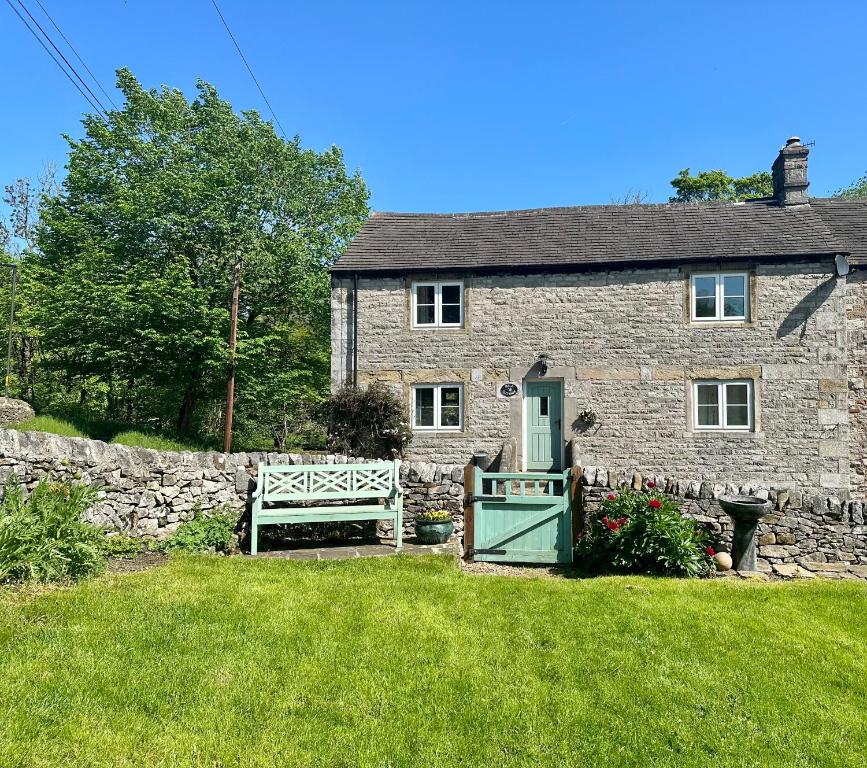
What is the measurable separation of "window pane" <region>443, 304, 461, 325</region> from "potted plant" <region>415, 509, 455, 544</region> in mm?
7500

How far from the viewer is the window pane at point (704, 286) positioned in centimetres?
1485

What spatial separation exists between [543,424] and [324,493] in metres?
7.85

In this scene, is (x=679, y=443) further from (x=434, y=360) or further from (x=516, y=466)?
(x=434, y=360)

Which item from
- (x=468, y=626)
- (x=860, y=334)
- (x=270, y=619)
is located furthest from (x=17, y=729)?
(x=860, y=334)

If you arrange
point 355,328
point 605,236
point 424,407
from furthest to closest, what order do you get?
point 605,236 → point 355,328 → point 424,407

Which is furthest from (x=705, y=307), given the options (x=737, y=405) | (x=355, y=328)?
(x=355, y=328)

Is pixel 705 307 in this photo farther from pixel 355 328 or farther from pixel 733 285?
pixel 355 328

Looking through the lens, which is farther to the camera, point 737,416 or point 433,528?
point 737,416

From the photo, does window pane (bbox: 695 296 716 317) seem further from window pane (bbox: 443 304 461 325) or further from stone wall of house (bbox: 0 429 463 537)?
A: stone wall of house (bbox: 0 429 463 537)

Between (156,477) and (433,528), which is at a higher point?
(156,477)

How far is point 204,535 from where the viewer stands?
8359 millimetres

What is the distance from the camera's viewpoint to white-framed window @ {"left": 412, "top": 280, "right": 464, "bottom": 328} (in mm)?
15672

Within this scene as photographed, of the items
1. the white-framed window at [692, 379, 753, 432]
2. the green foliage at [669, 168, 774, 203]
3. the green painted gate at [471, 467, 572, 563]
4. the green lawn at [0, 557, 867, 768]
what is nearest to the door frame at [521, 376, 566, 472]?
the white-framed window at [692, 379, 753, 432]

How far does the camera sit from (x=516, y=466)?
14.9m
